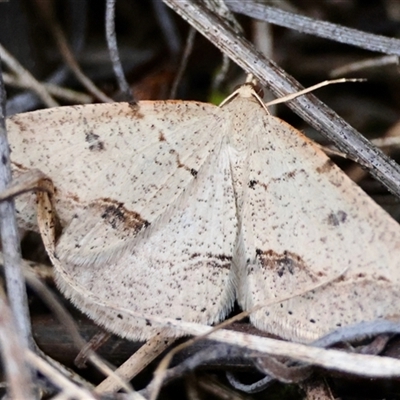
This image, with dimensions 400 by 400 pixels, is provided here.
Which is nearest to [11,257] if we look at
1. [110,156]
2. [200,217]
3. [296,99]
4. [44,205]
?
[44,205]

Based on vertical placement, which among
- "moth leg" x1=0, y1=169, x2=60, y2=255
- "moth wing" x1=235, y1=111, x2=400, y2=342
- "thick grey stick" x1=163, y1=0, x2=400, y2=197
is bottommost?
"moth wing" x1=235, y1=111, x2=400, y2=342

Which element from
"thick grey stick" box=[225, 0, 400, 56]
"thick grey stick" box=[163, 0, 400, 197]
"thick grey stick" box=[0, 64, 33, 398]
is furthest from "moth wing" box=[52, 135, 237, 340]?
"thick grey stick" box=[225, 0, 400, 56]

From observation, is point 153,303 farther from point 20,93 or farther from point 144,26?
point 144,26

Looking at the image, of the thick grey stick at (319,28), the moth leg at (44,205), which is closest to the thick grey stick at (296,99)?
the thick grey stick at (319,28)

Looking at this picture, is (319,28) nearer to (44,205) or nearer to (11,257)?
(44,205)

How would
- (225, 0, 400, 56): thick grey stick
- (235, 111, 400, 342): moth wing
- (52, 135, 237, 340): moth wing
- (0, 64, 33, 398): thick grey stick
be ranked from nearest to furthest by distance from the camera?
(0, 64, 33, 398): thick grey stick < (235, 111, 400, 342): moth wing < (52, 135, 237, 340): moth wing < (225, 0, 400, 56): thick grey stick

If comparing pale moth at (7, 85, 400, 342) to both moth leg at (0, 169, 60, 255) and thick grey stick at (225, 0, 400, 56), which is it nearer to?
moth leg at (0, 169, 60, 255)

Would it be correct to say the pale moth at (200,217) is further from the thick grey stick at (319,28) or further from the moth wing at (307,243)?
the thick grey stick at (319,28)
